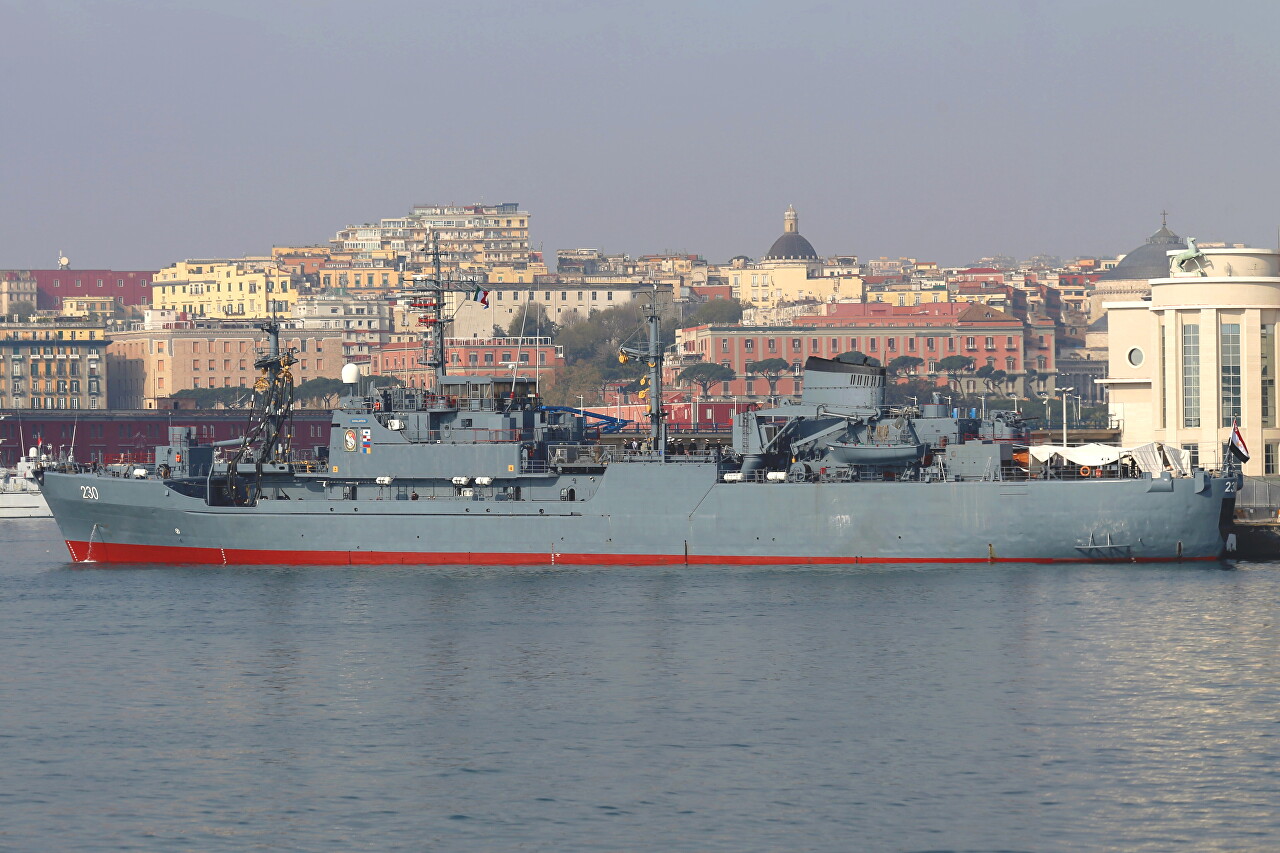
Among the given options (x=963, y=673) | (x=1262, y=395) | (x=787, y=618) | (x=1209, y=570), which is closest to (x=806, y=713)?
(x=963, y=673)

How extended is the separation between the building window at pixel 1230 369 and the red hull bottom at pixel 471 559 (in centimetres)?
1705

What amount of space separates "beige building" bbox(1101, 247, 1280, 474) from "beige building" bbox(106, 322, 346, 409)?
120 m

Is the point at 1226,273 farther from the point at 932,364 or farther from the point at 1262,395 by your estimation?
the point at 932,364

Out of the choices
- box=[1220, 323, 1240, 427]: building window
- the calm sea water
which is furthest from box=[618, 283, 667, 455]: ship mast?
box=[1220, 323, 1240, 427]: building window

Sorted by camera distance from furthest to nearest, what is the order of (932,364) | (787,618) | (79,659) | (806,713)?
(932,364)
(787,618)
(79,659)
(806,713)

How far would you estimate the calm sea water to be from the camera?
25047mm

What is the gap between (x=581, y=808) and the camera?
2569 cm

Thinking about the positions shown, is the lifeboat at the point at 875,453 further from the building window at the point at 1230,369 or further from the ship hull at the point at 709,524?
the building window at the point at 1230,369

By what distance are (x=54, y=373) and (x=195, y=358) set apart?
14552 millimetres

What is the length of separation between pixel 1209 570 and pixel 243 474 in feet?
89.7

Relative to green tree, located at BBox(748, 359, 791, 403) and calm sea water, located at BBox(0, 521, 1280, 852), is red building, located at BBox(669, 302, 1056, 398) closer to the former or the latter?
green tree, located at BBox(748, 359, 791, 403)

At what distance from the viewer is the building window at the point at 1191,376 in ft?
215

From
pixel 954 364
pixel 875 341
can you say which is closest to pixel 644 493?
pixel 954 364

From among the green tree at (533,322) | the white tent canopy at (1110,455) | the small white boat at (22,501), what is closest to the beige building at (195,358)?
the green tree at (533,322)
